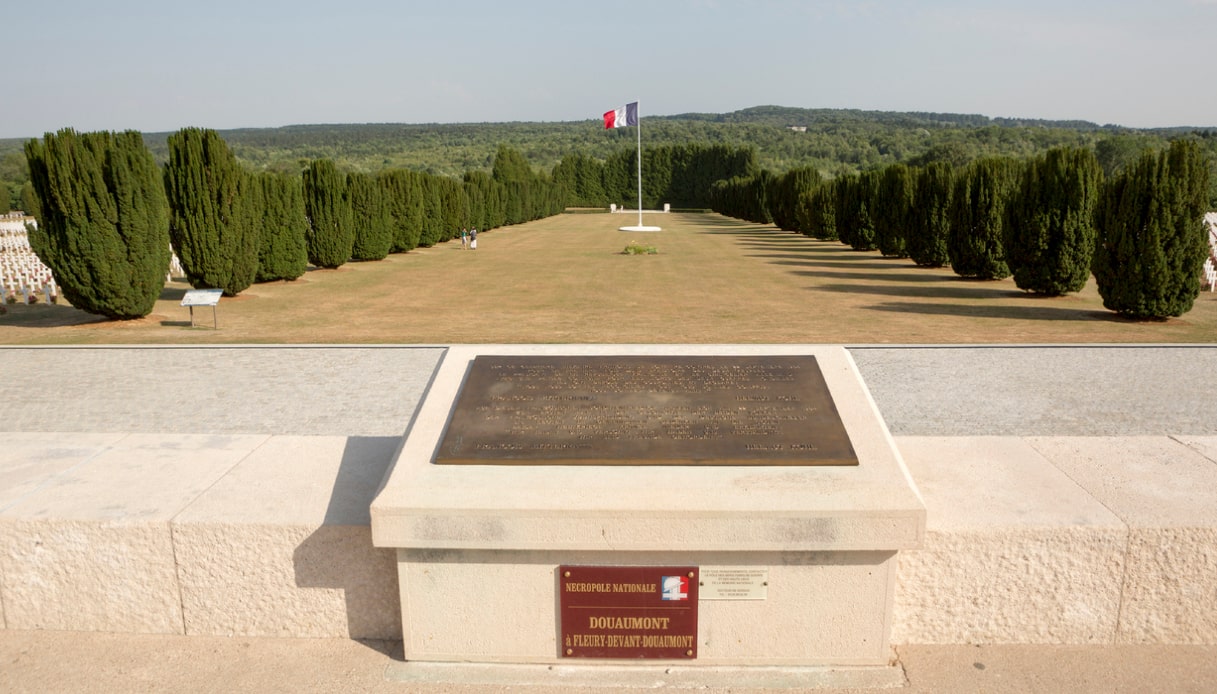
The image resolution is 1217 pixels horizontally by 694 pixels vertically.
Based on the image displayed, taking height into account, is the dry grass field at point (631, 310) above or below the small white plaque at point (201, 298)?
below

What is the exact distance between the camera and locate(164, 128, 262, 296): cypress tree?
14.8m

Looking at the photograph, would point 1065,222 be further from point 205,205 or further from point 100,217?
point 100,217

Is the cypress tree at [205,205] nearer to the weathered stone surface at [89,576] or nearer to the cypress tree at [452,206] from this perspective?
the weathered stone surface at [89,576]

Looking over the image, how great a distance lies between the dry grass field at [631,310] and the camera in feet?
38.6

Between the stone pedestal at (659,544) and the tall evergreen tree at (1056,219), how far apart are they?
44.0ft

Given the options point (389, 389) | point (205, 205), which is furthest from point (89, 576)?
point (205, 205)

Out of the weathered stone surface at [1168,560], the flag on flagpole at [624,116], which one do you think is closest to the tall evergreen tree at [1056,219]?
the weathered stone surface at [1168,560]

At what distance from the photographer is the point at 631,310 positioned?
1438cm

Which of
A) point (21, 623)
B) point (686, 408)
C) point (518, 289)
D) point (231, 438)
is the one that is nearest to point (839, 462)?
point (686, 408)

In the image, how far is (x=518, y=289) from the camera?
58.2 feet

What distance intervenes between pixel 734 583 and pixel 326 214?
20.3 metres

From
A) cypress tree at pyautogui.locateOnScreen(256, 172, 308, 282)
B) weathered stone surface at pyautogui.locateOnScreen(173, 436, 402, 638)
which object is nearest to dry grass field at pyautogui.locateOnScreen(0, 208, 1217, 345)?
cypress tree at pyautogui.locateOnScreen(256, 172, 308, 282)

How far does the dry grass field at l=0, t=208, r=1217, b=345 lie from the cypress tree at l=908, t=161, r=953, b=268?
61cm

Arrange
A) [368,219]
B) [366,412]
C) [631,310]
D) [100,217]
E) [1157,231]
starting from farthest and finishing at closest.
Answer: [368,219] → [631,310] → [100,217] → [1157,231] → [366,412]
